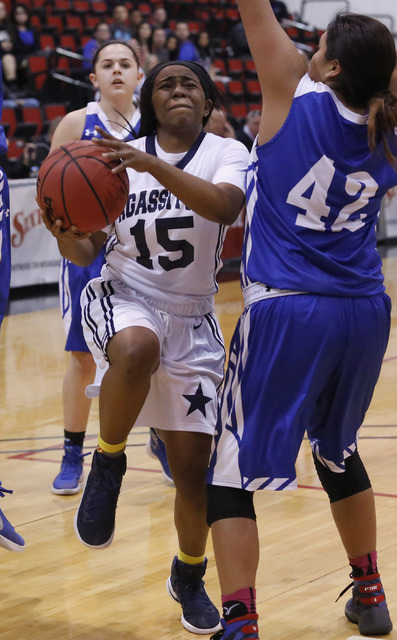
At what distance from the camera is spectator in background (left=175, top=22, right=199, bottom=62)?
16281 mm

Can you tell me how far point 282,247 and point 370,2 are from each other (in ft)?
62.7

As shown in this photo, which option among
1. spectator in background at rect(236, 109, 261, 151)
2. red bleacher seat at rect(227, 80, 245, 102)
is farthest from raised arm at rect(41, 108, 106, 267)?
red bleacher seat at rect(227, 80, 245, 102)

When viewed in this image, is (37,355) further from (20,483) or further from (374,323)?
(374,323)

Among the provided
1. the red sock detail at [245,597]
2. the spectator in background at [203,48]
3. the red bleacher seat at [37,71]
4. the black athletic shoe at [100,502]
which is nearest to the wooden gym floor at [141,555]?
the black athletic shoe at [100,502]

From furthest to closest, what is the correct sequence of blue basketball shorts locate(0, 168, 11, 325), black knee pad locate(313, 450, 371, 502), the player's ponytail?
blue basketball shorts locate(0, 168, 11, 325), black knee pad locate(313, 450, 371, 502), the player's ponytail

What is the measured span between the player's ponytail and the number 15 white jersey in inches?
23.3

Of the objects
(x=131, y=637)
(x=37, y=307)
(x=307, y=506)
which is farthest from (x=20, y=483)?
(x=37, y=307)

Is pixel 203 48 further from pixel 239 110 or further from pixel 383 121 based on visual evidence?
pixel 383 121

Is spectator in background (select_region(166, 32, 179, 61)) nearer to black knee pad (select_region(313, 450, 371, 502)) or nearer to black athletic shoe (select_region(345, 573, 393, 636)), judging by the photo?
black knee pad (select_region(313, 450, 371, 502))

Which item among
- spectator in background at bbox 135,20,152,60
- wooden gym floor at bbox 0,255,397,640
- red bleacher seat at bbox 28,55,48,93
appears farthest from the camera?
spectator in background at bbox 135,20,152,60

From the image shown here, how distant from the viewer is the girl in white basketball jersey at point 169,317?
127 inches

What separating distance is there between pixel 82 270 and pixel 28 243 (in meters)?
5.93

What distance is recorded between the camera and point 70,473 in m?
5.01

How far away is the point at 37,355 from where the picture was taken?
26.4 ft
